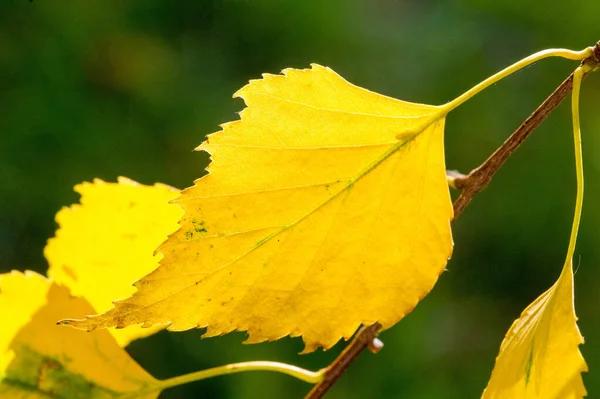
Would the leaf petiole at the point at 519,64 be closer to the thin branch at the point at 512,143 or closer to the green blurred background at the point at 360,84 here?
the thin branch at the point at 512,143

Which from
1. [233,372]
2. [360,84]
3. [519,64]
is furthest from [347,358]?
[360,84]

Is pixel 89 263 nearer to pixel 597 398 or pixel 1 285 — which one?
pixel 1 285

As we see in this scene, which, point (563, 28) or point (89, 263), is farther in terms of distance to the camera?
point (563, 28)

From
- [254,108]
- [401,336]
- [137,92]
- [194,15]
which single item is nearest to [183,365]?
[401,336]

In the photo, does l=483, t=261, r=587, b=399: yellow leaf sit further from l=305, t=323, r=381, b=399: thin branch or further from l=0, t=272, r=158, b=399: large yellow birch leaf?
l=0, t=272, r=158, b=399: large yellow birch leaf

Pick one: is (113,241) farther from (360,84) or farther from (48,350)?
(360,84)

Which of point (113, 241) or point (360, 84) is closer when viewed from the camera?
point (113, 241)

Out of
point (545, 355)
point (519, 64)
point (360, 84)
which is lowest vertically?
point (545, 355)
